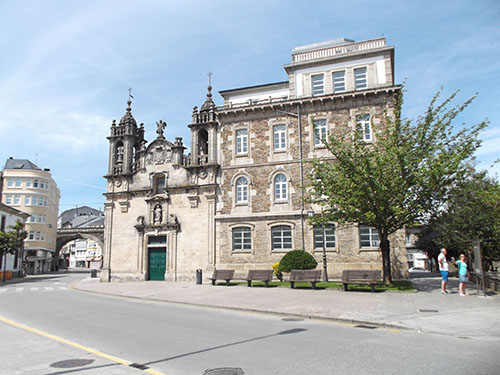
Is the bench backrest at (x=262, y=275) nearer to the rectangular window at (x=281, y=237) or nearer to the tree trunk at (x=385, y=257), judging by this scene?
the rectangular window at (x=281, y=237)

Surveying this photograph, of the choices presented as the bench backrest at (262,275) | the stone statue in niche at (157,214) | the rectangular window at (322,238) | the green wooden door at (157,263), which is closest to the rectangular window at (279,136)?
the rectangular window at (322,238)

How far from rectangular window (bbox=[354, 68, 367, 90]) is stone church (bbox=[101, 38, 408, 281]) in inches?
2.6

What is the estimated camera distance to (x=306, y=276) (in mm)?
19891

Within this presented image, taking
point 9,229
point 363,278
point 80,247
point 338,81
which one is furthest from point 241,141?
point 80,247

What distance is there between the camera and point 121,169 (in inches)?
1291

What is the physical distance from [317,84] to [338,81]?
4.80ft

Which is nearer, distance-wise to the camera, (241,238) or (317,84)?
(241,238)

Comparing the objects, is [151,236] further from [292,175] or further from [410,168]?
[410,168]

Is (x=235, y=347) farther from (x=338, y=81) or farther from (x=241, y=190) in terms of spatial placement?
(x=338, y=81)

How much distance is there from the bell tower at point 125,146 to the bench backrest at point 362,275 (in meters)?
20.3

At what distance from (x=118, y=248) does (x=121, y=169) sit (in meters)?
6.45

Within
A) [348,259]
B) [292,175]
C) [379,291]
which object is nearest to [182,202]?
[292,175]

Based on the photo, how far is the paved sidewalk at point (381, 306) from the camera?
408 inches

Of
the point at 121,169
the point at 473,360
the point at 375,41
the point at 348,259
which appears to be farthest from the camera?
the point at 121,169
